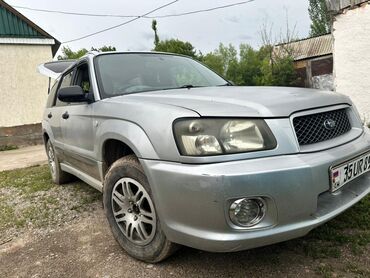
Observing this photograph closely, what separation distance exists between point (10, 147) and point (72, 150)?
1024 cm

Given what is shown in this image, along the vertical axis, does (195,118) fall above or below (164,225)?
above

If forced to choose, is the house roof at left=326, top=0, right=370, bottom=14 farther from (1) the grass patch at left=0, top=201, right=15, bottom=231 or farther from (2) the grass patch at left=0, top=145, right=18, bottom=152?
(2) the grass patch at left=0, top=145, right=18, bottom=152

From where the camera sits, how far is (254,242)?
6.67 ft

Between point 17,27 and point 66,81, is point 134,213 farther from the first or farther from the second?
point 17,27

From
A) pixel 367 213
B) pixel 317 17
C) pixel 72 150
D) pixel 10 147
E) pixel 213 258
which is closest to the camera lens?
pixel 213 258

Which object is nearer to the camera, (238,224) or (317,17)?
(238,224)

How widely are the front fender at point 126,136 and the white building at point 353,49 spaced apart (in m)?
5.66

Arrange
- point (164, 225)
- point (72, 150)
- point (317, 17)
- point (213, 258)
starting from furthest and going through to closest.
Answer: point (317, 17) → point (72, 150) → point (213, 258) → point (164, 225)

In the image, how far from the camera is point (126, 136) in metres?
2.51

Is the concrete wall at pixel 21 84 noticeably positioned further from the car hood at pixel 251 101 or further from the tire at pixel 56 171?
the car hood at pixel 251 101

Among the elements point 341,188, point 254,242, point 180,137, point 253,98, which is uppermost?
point 253,98

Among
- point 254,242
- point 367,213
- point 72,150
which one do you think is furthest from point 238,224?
point 72,150

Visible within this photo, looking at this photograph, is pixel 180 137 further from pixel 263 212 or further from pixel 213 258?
pixel 213 258

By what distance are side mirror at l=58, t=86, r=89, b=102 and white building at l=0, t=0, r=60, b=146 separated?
35.6ft
